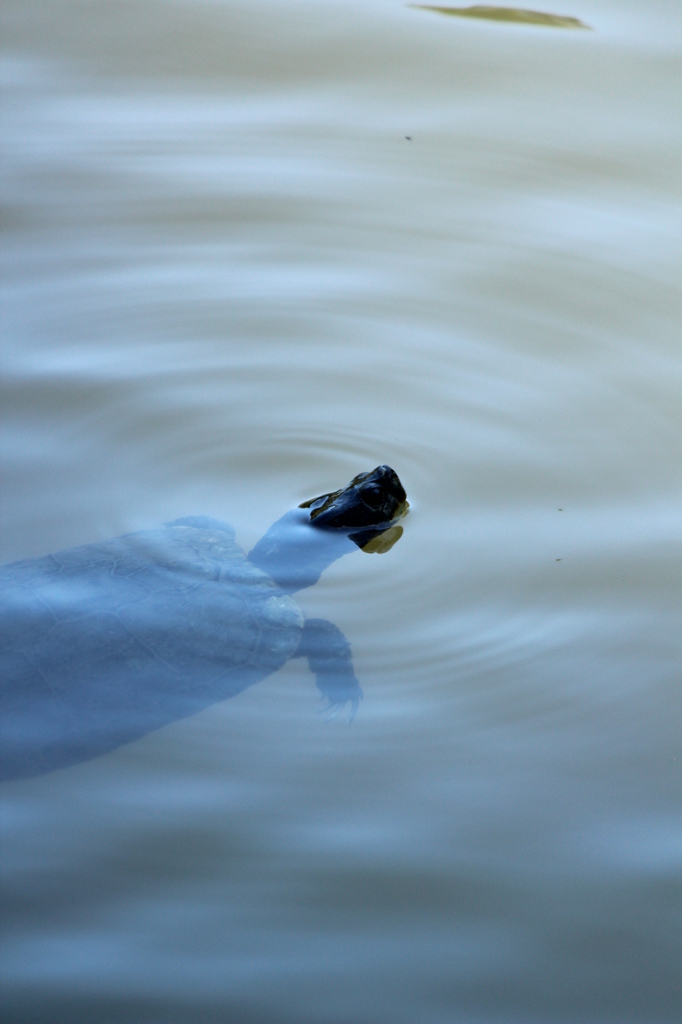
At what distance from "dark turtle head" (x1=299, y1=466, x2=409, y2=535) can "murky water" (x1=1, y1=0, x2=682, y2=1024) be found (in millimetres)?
110

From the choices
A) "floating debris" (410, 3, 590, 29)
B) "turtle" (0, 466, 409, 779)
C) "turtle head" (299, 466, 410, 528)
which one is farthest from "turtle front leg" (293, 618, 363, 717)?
"floating debris" (410, 3, 590, 29)

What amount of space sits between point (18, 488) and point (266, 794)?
5.16 feet

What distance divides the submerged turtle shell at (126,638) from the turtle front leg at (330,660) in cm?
5

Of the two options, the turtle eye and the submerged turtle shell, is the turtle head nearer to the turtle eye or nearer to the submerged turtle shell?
the turtle eye

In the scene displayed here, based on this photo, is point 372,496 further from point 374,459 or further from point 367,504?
point 374,459

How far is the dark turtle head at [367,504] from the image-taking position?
3.26 m

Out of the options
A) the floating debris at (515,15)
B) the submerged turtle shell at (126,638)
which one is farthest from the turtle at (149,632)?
the floating debris at (515,15)

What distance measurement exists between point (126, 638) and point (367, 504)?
928 millimetres

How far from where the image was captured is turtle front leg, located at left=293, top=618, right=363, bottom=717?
108 inches

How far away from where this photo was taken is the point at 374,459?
3.64 m

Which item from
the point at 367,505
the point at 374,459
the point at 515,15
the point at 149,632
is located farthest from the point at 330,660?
the point at 515,15

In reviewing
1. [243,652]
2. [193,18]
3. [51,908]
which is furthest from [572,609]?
[193,18]

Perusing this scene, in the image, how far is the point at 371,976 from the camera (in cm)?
212

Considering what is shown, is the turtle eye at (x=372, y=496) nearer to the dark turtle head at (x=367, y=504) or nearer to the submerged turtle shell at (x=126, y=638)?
the dark turtle head at (x=367, y=504)
